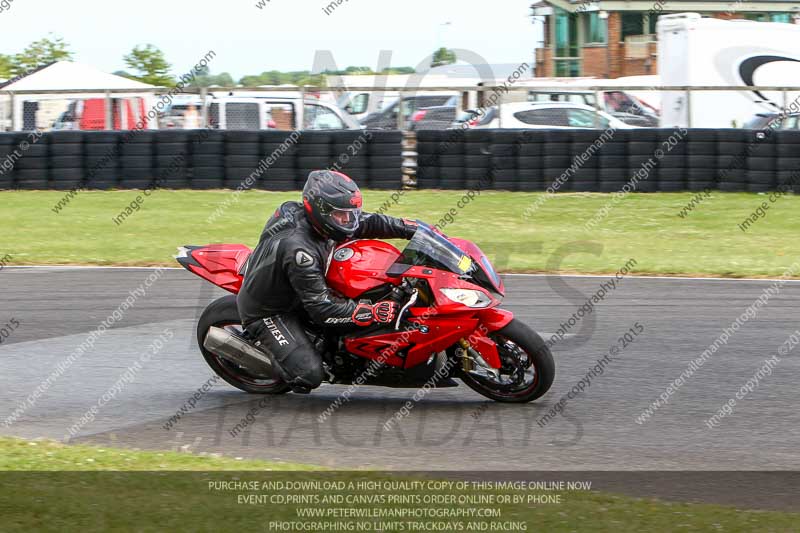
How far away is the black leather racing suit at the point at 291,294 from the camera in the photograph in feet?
20.9

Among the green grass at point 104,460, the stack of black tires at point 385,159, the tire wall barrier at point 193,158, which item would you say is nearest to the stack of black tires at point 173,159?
the tire wall barrier at point 193,158

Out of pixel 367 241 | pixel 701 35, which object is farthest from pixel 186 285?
pixel 701 35

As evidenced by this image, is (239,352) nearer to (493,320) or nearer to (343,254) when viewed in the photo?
(343,254)

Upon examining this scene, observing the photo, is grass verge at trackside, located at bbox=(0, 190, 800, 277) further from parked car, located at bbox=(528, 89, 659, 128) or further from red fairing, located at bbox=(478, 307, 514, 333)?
parked car, located at bbox=(528, 89, 659, 128)

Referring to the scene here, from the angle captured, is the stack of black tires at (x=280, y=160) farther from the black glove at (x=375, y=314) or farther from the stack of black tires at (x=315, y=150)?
the black glove at (x=375, y=314)

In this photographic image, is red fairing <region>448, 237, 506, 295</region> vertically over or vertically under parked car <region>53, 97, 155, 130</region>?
under

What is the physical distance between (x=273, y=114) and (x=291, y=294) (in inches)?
560

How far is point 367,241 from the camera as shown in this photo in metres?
6.65

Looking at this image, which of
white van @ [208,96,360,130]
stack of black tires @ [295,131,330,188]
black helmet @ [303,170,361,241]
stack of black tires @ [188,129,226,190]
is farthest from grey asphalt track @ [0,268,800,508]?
white van @ [208,96,360,130]

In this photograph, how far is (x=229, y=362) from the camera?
7164 millimetres

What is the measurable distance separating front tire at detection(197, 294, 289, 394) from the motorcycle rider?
0.86 feet

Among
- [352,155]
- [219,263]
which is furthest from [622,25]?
[219,263]

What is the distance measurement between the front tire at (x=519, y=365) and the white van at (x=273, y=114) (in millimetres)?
13549

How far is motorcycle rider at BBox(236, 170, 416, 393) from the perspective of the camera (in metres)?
6.37
